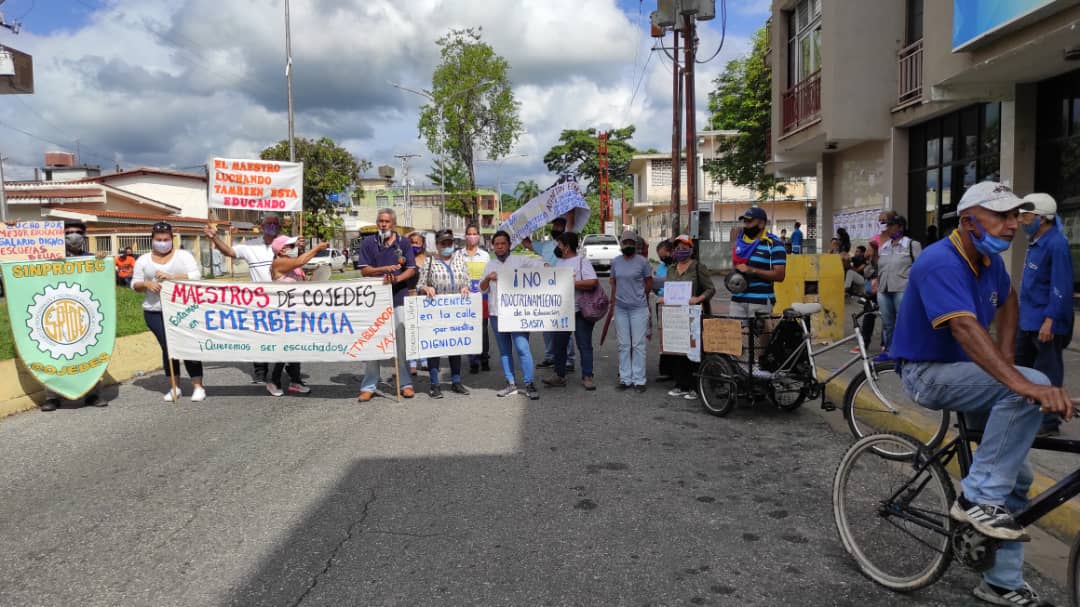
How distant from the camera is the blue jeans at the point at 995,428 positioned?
3.08m

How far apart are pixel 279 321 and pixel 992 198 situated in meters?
7.02

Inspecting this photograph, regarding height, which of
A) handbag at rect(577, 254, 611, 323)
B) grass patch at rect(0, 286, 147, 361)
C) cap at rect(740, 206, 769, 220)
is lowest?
grass patch at rect(0, 286, 147, 361)

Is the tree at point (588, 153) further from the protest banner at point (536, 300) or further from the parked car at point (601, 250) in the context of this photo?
the protest banner at point (536, 300)

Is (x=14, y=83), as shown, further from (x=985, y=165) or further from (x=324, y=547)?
(x=985, y=165)

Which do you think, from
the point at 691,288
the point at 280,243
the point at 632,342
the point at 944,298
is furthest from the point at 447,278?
the point at 944,298

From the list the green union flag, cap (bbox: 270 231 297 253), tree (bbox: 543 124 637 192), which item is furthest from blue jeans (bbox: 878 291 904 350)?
tree (bbox: 543 124 637 192)

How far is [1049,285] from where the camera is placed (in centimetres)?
592

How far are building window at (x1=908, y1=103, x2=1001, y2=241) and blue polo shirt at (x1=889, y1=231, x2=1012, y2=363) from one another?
1017cm

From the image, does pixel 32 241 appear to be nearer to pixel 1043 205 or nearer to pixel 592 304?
pixel 592 304

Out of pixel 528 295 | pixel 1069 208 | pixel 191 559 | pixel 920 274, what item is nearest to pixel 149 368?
pixel 528 295

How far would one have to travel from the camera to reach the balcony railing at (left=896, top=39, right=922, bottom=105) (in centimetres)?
1429

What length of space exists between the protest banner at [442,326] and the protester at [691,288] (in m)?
2.22

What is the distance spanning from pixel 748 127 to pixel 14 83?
69.2 feet

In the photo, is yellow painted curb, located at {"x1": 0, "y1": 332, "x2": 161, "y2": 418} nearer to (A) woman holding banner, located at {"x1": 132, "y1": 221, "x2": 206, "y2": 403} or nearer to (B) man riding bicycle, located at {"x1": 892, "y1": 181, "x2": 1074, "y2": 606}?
(A) woman holding banner, located at {"x1": 132, "y1": 221, "x2": 206, "y2": 403}
